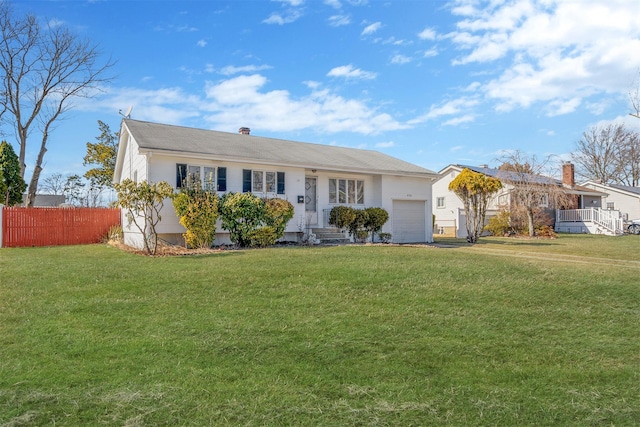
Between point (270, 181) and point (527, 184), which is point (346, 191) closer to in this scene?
point (270, 181)

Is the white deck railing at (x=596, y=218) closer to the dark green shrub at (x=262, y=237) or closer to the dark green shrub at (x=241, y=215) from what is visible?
the dark green shrub at (x=262, y=237)

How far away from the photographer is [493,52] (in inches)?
590

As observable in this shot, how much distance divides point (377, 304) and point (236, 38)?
1278cm

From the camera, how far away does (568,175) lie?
1366 inches

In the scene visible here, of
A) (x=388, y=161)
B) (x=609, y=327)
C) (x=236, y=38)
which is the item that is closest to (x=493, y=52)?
(x=388, y=161)

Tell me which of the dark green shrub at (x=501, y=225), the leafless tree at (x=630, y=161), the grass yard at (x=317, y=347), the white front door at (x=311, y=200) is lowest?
the grass yard at (x=317, y=347)

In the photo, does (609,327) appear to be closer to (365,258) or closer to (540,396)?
(540,396)

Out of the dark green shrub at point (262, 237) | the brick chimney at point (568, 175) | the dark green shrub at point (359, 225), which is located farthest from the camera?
the brick chimney at point (568, 175)

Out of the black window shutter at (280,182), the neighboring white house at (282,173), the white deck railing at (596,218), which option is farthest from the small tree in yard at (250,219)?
the white deck railing at (596,218)

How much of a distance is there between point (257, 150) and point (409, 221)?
827 cm

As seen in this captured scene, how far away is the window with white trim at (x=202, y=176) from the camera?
575 inches

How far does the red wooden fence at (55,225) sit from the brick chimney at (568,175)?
34.1 metres

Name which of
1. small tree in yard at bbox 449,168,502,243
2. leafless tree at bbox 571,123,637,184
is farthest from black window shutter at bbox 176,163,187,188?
leafless tree at bbox 571,123,637,184

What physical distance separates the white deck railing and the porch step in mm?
22423
